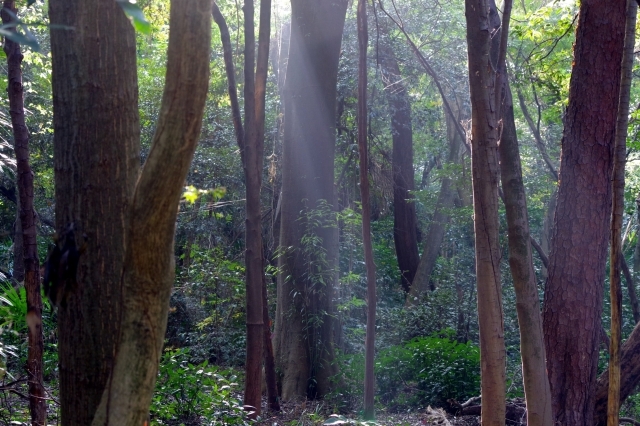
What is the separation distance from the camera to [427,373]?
9125mm

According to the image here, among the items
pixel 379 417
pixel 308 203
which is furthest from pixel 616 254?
pixel 308 203

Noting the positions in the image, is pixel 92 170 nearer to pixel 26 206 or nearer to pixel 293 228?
pixel 26 206

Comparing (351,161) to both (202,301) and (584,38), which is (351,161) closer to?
(202,301)

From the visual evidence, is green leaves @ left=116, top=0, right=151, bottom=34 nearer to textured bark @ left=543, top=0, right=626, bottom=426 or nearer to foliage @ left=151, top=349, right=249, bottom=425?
foliage @ left=151, top=349, right=249, bottom=425

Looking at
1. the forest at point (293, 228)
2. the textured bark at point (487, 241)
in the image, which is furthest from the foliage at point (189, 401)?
the textured bark at point (487, 241)

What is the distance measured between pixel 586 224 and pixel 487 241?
2.68 m

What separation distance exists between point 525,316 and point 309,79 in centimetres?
599

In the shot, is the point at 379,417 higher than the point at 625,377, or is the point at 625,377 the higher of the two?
the point at 625,377

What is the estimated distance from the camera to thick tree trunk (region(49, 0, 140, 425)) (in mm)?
2273

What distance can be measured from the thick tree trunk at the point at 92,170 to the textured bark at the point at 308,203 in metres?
6.38

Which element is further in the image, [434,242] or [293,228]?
[434,242]

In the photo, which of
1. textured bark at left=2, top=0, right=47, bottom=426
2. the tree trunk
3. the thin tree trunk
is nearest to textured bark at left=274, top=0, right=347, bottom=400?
the tree trunk

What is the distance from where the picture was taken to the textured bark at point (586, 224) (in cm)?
586

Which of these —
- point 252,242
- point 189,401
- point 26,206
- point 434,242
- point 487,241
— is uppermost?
point 434,242
